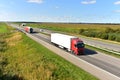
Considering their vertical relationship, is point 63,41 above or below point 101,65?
above

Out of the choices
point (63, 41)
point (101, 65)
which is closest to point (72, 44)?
point (63, 41)

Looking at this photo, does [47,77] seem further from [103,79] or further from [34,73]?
[103,79]

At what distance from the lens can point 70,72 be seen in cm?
2627

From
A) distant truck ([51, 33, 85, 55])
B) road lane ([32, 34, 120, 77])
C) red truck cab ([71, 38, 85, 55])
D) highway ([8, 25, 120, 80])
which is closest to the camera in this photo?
highway ([8, 25, 120, 80])

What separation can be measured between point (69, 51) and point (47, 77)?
15.2 metres

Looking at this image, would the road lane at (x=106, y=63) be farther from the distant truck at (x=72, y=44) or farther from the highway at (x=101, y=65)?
the distant truck at (x=72, y=44)

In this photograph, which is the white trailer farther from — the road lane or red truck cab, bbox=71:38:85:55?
the road lane

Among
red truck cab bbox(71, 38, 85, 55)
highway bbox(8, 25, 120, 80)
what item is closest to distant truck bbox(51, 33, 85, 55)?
red truck cab bbox(71, 38, 85, 55)

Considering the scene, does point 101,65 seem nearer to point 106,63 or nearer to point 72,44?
point 106,63

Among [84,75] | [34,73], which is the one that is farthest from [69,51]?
[84,75]

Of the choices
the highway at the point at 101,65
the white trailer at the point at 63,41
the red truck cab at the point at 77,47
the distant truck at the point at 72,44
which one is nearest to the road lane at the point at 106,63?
the highway at the point at 101,65

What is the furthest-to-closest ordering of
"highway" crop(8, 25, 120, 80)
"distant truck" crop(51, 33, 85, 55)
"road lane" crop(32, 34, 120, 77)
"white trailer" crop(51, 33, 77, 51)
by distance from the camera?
1. "white trailer" crop(51, 33, 77, 51)
2. "distant truck" crop(51, 33, 85, 55)
3. "road lane" crop(32, 34, 120, 77)
4. "highway" crop(8, 25, 120, 80)

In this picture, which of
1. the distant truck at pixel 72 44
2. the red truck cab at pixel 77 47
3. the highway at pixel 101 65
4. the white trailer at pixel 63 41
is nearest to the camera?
the highway at pixel 101 65

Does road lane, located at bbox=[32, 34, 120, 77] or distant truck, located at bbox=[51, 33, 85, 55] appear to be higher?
distant truck, located at bbox=[51, 33, 85, 55]
